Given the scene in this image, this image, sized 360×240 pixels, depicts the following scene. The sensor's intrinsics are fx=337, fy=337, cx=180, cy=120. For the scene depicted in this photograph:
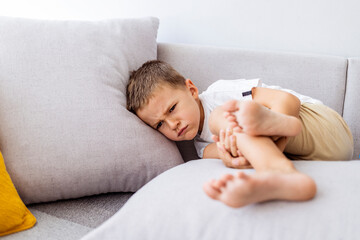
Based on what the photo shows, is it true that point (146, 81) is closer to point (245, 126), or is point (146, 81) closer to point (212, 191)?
point (245, 126)

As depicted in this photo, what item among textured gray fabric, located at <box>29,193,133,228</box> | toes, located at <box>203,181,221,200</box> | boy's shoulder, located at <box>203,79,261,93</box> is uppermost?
boy's shoulder, located at <box>203,79,261,93</box>

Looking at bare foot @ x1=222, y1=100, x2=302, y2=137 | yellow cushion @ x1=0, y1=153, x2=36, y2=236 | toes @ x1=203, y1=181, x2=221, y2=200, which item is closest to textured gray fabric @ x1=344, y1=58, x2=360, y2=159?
bare foot @ x1=222, y1=100, x2=302, y2=137

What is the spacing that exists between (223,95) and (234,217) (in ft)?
1.95

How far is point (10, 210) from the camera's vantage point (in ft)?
2.95

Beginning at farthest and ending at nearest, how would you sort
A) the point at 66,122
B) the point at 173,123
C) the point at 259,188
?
the point at 173,123, the point at 66,122, the point at 259,188

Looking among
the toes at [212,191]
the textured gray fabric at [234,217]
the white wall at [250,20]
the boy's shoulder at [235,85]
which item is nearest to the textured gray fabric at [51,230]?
the textured gray fabric at [234,217]

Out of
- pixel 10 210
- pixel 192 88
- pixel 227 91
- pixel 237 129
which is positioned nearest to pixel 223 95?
pixel 227 91

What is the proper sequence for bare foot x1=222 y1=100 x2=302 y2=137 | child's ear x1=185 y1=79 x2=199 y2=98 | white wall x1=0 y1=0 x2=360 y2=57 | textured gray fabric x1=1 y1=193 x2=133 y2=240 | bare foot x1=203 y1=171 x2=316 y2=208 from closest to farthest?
bare foot x1=203 y1=171 x2=316 y2=208
bare foot x1=222 y1=100 x2=302 y2=137
textured gray fabric x1=1 y1=193 x2=133 y2=240
child's ear x1=185 y1=79 x2=199 y2=98
white wall x1=0 y1=0 x2=360 y2=57

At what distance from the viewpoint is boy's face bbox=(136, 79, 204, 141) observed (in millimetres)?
1167

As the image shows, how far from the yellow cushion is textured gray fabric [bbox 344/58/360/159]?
118 centimetres

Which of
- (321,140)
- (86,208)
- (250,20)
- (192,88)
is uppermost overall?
(250,20)

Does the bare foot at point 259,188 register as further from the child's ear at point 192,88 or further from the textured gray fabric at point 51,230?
the child's ear at point 192,88

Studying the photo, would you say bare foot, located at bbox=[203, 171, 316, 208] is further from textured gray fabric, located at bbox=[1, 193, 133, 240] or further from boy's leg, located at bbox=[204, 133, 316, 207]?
textured gray fabric, located at bbox=[1, 193, 133, 240]

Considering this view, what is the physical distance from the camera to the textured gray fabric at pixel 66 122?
3.32 ft
